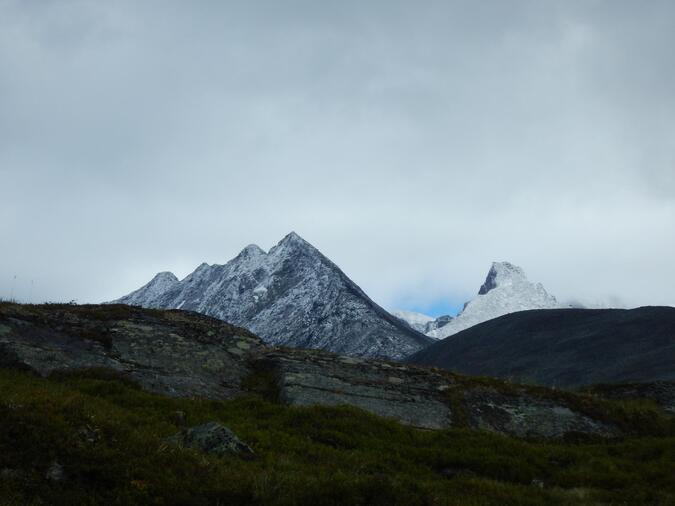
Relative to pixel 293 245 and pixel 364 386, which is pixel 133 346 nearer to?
pixel 364 386

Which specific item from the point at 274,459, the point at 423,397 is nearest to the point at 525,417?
the point at 423,397

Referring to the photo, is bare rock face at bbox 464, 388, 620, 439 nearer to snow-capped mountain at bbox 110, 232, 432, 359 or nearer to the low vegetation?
the low vegetation

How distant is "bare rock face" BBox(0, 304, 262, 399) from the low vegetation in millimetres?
1065

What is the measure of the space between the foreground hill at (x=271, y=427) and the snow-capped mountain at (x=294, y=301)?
249 ft

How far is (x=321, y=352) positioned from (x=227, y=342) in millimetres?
3985

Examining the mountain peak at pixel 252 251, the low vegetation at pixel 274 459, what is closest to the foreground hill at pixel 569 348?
the low vegetation at pixel 274 459

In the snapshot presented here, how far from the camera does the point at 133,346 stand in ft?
67.0

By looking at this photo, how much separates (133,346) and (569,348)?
52.8 metres

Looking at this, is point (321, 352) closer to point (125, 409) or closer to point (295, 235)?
point (125, 409)

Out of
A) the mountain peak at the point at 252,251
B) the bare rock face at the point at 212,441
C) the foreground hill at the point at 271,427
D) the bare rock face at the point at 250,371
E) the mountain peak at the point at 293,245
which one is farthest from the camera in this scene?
the mountain peak at the point at 252,251

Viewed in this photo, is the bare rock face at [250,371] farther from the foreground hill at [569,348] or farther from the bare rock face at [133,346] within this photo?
the foreground hill at [569,348]

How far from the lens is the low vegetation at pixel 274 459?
9.91 meters

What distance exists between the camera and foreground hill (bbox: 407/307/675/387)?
160 feet

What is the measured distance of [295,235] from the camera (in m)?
160
